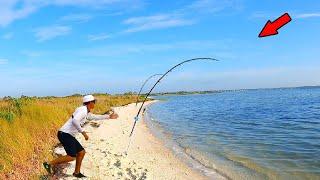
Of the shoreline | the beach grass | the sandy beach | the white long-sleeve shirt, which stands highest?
the white long-sleeve shirt

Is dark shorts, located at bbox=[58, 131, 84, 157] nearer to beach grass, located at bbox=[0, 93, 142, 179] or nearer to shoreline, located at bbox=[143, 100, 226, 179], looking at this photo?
beach grass, located at bbox=[0, 93, 142, 179]

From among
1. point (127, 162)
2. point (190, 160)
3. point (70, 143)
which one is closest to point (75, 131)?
point (70, 143)

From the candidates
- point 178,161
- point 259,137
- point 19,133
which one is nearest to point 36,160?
point 19,133

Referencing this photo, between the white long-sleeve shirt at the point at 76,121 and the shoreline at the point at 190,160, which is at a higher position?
the white long-sleeve shirt at the point at 76,121

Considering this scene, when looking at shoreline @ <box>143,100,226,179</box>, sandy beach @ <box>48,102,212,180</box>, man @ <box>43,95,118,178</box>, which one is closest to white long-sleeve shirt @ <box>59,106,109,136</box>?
man @ <box>43,95,118,178</box>

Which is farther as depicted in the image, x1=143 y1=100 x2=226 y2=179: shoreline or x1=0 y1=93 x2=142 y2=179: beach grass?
x1=143 y1=100 x2=226 y2=179: shoreline

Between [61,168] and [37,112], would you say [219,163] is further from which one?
[37,112]

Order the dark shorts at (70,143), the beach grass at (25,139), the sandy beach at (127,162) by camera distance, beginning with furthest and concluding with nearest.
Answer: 1. the sandy beach at (127,162)
2. the beach grass at (25,139)
3. the dark shorts at (70,143)

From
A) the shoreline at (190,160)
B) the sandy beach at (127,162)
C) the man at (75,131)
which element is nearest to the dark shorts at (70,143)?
the man at (75,131)

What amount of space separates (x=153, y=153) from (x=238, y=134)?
27.7 ft

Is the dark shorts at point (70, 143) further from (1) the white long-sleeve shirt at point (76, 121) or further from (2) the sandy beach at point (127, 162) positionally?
(2) the sandy beach at point (127, 162)

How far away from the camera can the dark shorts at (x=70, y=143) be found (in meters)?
9.34

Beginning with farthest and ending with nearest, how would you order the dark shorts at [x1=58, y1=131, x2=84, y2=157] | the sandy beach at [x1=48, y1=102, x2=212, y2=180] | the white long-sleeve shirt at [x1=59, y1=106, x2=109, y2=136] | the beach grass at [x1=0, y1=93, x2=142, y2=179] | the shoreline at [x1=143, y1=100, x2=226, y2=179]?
the shoreline at [x1=143, y1=100, x2=226, y2=179]
the sandy beach at [x1=48, y1=102, x2=212, y2=180]
the beach grass at [x1=0, y1=93, x2=142, y2=179]
the dark shorts at [x1=58, y1=131, x2=84, y2=157]
the white long-sleeve shirt at [x1=59, y1=106, x2=109, y2=136]

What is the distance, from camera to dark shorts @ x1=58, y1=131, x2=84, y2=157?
9.34m
